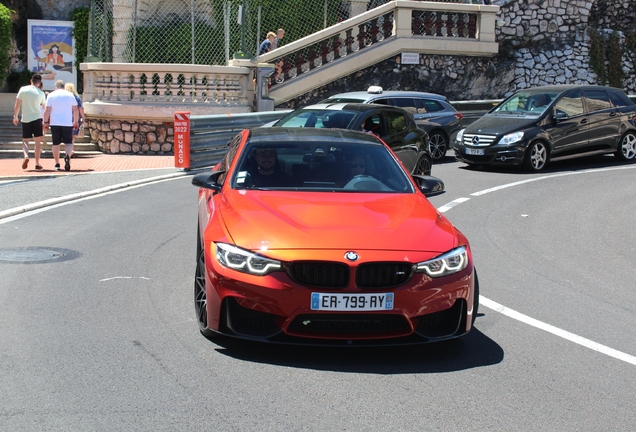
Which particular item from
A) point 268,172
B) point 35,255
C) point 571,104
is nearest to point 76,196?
point 35,255

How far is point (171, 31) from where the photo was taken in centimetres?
2345

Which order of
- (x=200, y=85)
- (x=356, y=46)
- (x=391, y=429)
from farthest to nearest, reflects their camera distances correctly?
(x=356, y=46)
(x=200, y=85)
(x=391, y=429)

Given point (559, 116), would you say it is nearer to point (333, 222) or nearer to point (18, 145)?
point (18, 145)

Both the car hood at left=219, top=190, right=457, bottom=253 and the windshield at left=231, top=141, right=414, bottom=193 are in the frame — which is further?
the windshield at left=231, top=141, right=414, bottom=193

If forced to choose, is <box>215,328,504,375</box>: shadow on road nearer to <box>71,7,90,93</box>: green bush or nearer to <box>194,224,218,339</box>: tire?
<box>194,224,218,339</box>: tire

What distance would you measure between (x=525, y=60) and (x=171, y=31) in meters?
12.4

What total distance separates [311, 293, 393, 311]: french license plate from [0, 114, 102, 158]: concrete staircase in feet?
51.4

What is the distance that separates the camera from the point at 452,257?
230 inches

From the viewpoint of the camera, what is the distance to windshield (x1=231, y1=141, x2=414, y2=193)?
700 cm

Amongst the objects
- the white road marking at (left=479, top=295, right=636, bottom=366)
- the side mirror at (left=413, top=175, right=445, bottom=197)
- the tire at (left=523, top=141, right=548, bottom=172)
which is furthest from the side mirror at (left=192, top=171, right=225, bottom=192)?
the tire at (left=523, top=141, right=548, bottom=172)

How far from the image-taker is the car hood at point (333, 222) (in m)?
5.70

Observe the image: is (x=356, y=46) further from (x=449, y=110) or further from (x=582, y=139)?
(x=582, y=139)

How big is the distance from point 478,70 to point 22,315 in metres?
23.7

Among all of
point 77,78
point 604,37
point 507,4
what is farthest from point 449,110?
point 77,78
